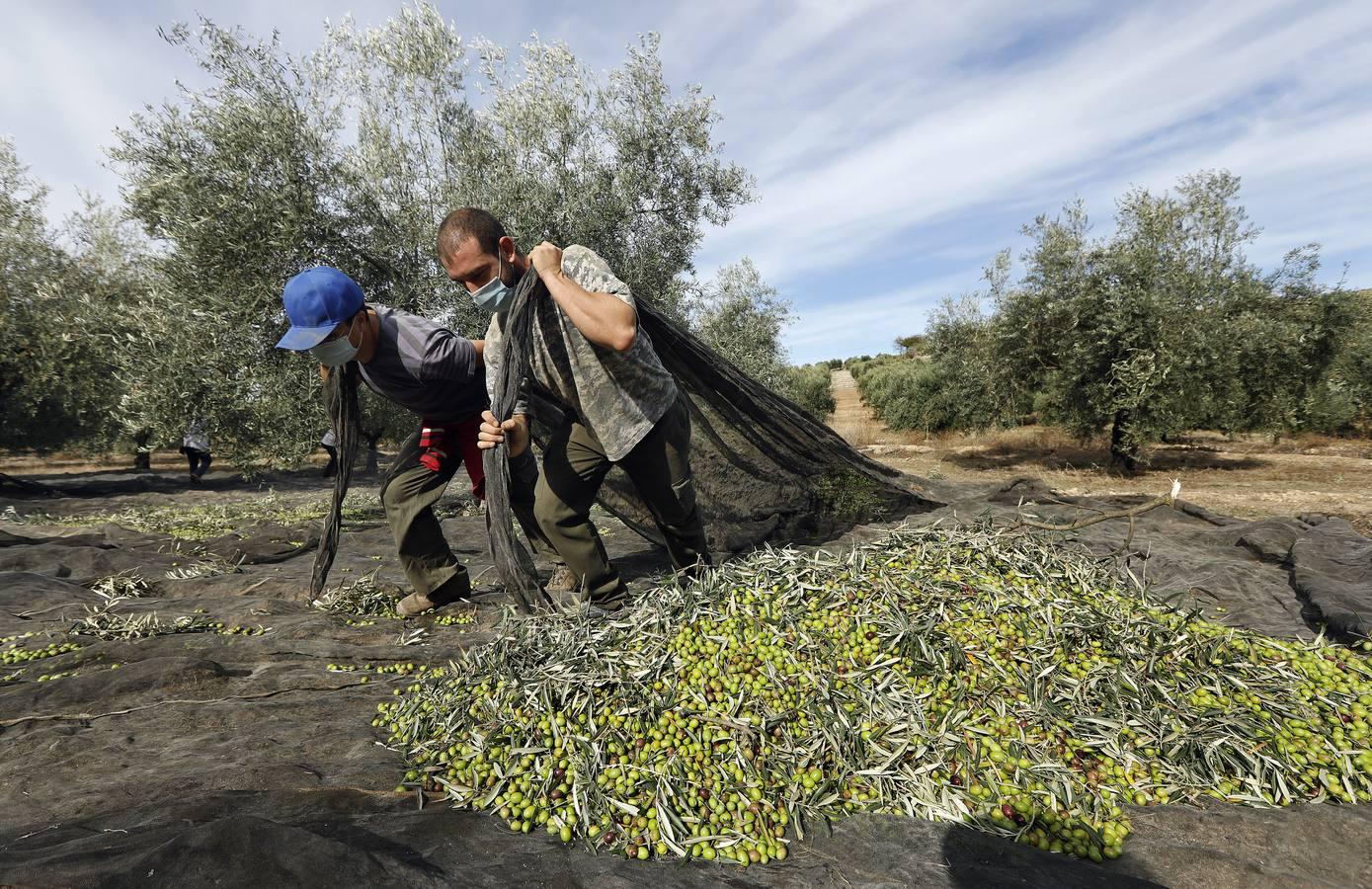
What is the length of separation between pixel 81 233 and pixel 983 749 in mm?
24848

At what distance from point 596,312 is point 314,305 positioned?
69.9 inches

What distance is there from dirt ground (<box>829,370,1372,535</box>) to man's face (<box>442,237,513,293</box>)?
956 centimetres

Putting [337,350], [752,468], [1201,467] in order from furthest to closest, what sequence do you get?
[1201,467] → [752,468] → [337,350]

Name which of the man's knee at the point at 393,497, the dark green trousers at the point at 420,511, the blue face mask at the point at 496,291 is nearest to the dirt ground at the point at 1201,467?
the blue face mask at the point at 496,291

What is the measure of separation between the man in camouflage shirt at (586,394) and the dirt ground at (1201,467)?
329 inches

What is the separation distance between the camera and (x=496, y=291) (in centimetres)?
360

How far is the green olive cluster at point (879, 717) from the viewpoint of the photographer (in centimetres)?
212

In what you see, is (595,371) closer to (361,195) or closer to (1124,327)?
(361,195)

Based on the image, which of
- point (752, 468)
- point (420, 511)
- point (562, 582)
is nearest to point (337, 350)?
point (420, 511)

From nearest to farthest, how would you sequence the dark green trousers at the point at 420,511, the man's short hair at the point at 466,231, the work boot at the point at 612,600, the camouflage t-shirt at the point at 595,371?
the man's short hair at the point at 466,231
the camouflage t-shirt at the point at 595,371
the work boot at the point at 612,600
the dark green trousers at the point at 420,511

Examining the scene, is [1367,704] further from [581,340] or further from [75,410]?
[75,410]

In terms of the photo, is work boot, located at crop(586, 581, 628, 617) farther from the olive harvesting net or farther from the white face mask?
the white face mask

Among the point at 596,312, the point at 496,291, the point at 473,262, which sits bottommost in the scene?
the point at 596,312

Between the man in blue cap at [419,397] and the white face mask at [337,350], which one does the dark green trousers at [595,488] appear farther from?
the white face mask at [337,350]
